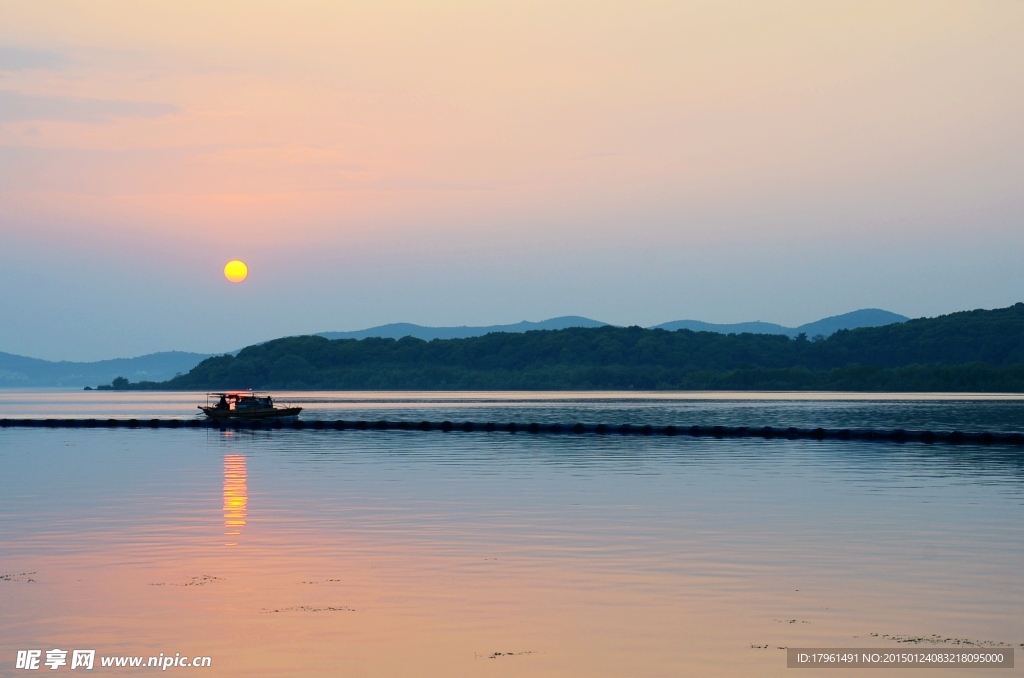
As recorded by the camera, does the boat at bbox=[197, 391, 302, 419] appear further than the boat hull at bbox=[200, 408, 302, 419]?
Yes

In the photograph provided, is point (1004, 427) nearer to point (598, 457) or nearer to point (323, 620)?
point (598, 457)

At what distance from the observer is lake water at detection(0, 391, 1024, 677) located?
65.1 ft

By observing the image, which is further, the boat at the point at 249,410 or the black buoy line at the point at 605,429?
the boat at the point at 249,410

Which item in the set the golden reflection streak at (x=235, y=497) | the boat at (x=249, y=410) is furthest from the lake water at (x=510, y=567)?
the boat at (x=249, y=410)

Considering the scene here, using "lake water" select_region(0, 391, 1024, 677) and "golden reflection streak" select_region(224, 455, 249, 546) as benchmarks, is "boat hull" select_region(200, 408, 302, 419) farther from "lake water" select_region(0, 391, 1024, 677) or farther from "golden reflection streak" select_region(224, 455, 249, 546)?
"lake water" select_region(0, 391, 1024, 677)

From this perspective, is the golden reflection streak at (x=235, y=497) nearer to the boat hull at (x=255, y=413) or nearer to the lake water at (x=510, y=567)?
the lake water at (x=510, y=567)

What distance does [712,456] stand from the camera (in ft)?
227

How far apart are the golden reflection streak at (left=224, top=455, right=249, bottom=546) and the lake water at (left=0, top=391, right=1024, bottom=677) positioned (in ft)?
0.77

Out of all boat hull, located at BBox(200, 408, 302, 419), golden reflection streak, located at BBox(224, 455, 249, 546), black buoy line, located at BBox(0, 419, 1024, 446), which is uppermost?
boat hull, located at BBox(200, 408, 302, 419)

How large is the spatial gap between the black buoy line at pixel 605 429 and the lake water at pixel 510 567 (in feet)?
80.9

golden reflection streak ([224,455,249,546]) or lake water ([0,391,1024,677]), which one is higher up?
golden reflection streak ([224,455,249,546])

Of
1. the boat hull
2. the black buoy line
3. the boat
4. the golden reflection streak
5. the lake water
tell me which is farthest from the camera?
the boat

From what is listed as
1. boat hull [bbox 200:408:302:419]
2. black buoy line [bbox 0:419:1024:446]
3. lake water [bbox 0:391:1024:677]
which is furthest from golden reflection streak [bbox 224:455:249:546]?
boat hull [bbox 200:408:302:419]

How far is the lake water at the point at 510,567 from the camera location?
19.8 m
